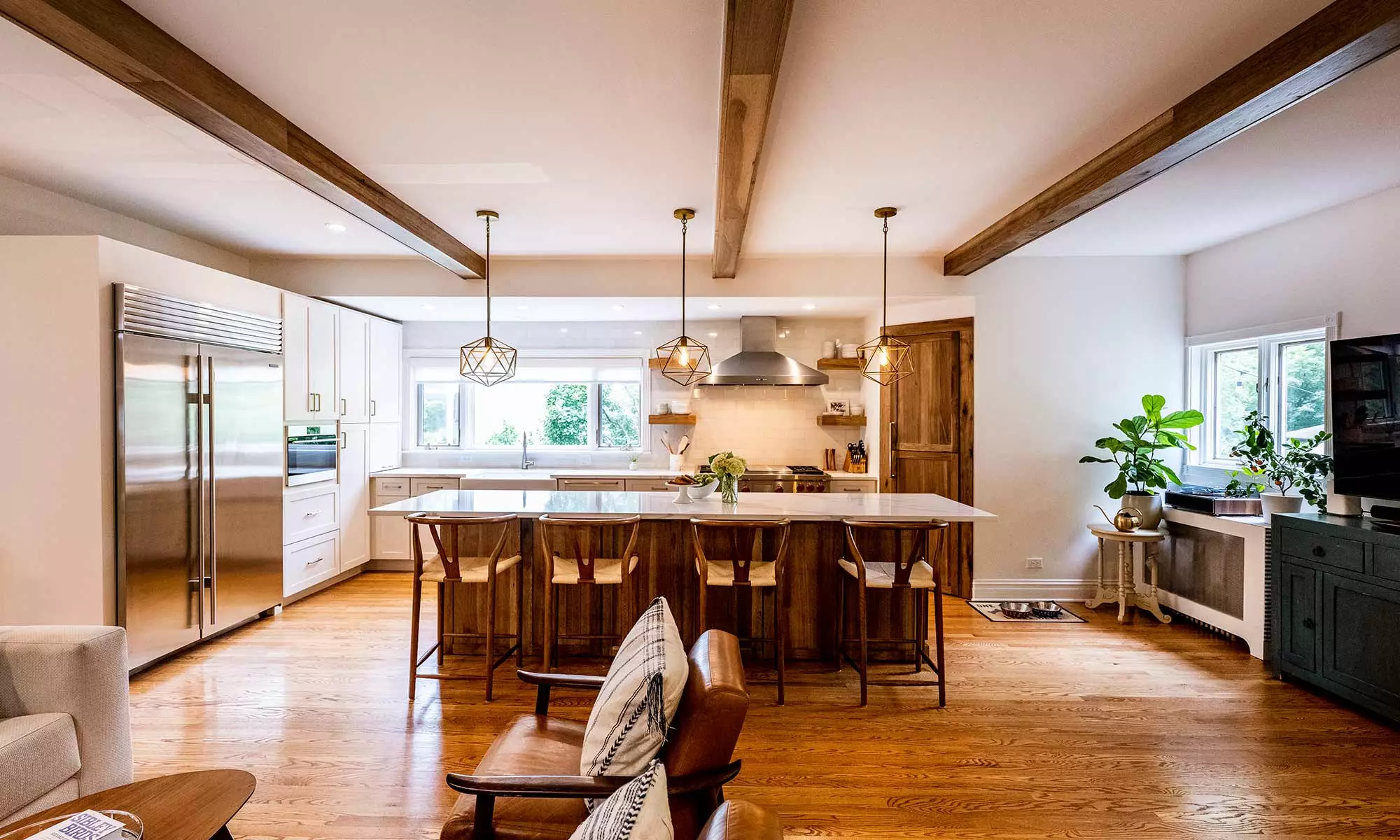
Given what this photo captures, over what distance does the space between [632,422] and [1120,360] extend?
13.9 ft

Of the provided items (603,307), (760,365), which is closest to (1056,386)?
(760,365)

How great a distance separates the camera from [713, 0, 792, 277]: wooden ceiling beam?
1.65m

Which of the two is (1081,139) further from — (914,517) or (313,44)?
(313,44)

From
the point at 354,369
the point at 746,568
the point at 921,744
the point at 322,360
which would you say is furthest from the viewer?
the point at 354,369

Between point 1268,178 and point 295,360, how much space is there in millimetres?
5968

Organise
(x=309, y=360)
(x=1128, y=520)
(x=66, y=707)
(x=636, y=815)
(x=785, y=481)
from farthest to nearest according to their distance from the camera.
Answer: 1. (x=785, y=481)
2. (x=309, y=360)
3. (x=1128, y=520)
4. (x=66, y=707)
5. (x=636, y=815)

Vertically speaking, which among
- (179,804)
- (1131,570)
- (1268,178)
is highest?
(1268,178)

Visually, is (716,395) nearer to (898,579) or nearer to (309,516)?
(898,579)

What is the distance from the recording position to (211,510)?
368 centimetres

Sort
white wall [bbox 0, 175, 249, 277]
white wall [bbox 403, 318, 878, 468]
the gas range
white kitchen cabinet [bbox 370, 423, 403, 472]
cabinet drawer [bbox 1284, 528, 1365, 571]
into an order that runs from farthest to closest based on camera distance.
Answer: white wall [bbox 403, 318, 878, 468] → white kitchen cabinet [bbox 370, 423, 403, 472] → the gas range → white wall [bbox 0, 175, 249, 277] → cabinet drawer [bbox 1284, 528, 1365, 571]

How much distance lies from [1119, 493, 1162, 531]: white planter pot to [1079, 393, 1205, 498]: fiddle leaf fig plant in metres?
0.04

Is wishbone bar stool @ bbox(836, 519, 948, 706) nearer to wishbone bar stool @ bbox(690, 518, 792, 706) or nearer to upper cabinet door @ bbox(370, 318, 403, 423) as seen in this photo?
wishbone bar stool @ bbox(690, 518, 792, 706)

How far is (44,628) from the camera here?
6.51 feet

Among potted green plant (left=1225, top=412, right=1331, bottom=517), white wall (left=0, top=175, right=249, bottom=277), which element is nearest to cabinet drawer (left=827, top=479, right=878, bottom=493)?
potted green plant (left=1225, top=412, right=1331, bottom=517)
